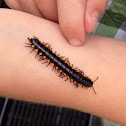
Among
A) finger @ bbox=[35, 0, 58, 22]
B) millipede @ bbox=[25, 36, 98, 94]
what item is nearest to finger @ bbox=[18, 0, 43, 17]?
finger @ bbox=[35, 0, 58, 22]

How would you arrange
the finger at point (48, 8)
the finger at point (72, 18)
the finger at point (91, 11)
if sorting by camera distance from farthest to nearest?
the finger at point (48, 8)
the finger at point (91, 11)
the finger at point (72, 18)

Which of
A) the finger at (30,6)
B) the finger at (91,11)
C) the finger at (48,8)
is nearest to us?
the finger at (91,11)

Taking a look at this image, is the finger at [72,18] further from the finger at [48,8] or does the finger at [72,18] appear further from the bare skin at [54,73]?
the finger at [48,8]

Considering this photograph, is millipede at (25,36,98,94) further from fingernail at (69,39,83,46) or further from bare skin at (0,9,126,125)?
fingernail at (69,39,83,46)

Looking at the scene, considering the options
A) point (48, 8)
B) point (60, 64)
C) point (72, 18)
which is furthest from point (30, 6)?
point (60, 64)

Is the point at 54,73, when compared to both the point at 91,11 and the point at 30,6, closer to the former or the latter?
the point at 91,11

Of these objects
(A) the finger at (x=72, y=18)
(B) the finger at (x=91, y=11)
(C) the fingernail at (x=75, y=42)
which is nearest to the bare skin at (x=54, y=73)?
(C) the fingernail at (x=75, y=42)

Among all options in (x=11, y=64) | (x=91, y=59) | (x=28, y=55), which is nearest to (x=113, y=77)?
(x=91, y=59)
